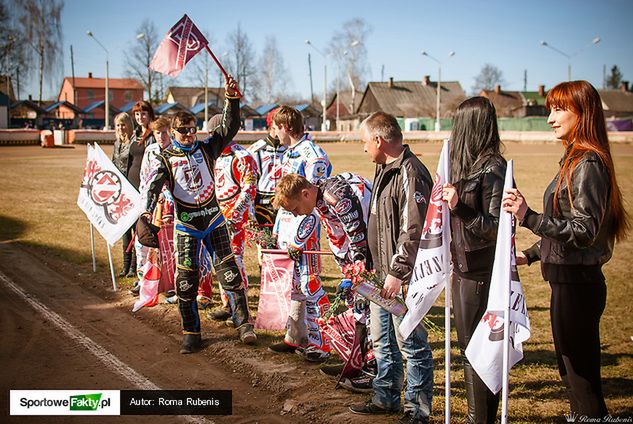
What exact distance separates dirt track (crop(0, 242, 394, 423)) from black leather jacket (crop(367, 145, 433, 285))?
130 cm

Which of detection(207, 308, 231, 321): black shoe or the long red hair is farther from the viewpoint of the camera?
detection(207, 308, 231, 321): black shoe

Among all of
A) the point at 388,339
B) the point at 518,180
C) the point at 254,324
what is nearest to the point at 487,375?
the point at 388,339

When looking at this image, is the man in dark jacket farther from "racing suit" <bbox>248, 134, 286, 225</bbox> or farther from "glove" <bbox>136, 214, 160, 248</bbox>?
"glove" <bbox>136, 214, 160, 248</bbox>

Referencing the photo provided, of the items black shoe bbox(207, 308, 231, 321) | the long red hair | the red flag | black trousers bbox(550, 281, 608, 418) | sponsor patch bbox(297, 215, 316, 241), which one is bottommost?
black shoe bbox(207, 308, 231, 321)

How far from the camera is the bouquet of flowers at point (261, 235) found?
21.7 feet

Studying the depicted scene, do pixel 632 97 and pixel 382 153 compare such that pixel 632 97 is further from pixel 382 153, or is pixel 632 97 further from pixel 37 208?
pixel 382 153

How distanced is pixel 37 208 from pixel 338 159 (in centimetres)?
1830

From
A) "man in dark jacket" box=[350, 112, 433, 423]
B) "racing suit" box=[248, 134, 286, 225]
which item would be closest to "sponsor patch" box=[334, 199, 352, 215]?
"man in dark jacket" box=[350, 112, 433, 423]

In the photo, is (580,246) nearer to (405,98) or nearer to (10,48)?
(10,48)

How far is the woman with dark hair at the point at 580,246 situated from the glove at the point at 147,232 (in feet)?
14.2

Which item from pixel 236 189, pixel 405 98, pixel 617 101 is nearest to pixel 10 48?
pixel 405 98

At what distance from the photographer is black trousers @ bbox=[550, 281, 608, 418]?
360 cm

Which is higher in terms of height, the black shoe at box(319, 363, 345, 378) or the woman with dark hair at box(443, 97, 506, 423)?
the woman with dark hair at box(443, 97, 506, 423)

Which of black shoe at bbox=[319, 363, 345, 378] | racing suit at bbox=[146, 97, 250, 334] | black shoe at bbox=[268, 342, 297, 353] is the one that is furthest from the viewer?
racing suit at bbox=[146, 97, 250, 334]
